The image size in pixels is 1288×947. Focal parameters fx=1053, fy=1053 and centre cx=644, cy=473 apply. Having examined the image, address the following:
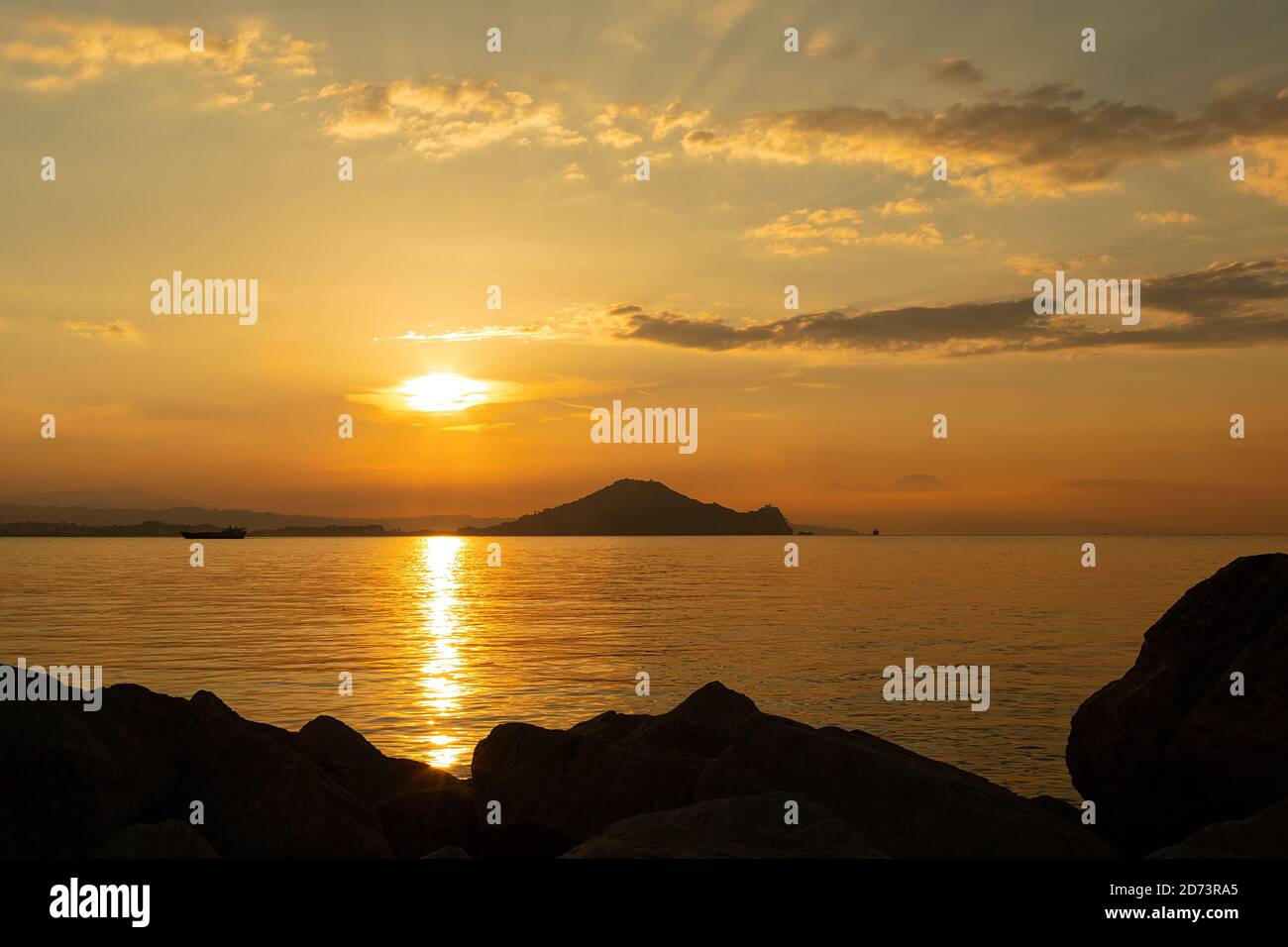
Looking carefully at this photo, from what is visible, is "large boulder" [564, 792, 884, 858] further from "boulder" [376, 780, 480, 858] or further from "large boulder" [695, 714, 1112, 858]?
"boulder" [376, 780, 480, 858]

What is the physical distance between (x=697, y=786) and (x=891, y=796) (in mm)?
2238

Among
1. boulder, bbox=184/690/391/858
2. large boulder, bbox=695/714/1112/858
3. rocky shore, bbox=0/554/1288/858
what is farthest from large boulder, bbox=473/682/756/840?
boulder, bbox=184/690/391/858

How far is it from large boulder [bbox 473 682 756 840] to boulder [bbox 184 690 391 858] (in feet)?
6.77

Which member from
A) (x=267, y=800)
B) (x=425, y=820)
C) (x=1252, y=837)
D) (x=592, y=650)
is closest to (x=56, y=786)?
(x=267, y=800)

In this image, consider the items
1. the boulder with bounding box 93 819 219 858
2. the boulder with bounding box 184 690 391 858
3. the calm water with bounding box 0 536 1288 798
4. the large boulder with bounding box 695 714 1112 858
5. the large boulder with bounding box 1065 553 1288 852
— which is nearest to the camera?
the boulder with bounding box 93 819 219 858

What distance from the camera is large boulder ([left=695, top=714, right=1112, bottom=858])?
11344 millimetres

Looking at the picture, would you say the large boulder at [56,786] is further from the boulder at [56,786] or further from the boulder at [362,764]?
the boulder at [362,764]

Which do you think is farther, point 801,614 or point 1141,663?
point 801,614

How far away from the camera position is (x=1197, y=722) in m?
13.0

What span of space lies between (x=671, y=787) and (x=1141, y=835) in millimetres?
6297
